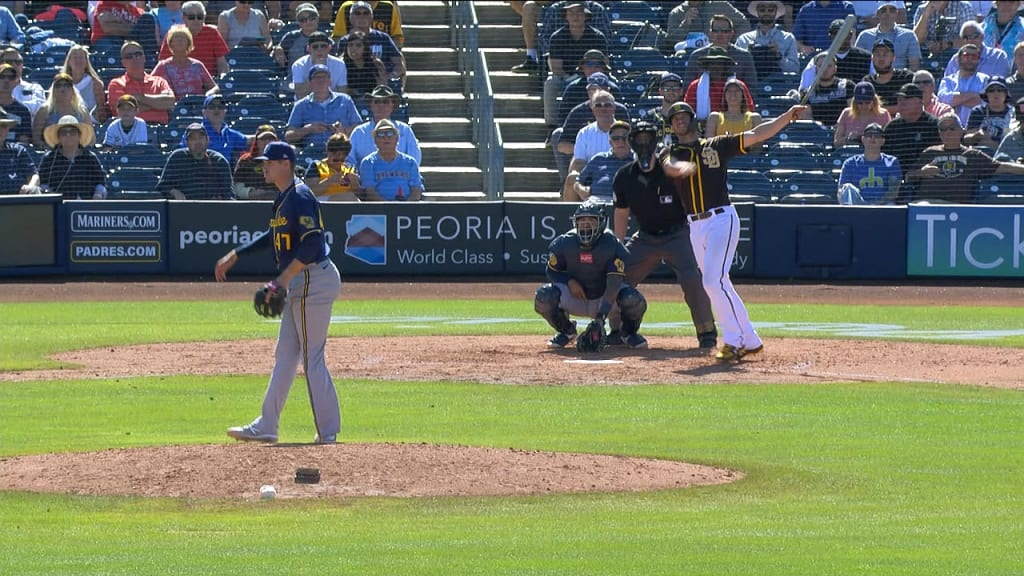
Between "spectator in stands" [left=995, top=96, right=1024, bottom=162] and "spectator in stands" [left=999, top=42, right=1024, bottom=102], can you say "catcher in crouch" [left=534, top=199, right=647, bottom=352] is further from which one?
"spectator in stands" [left=999, top=42, right=1024, bottom=102]

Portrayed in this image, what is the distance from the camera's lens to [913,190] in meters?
22.9

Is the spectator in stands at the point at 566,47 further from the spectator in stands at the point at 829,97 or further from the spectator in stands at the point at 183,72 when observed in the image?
the spectator in stands at the point at 183,72

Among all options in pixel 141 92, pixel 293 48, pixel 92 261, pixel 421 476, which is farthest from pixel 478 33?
pixel 421 476

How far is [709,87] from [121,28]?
8632mm

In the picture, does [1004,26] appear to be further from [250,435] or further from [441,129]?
[250,435]

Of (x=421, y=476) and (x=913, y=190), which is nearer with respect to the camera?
(x=421, y=476)

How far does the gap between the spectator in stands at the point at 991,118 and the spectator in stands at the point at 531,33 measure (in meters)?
6.47

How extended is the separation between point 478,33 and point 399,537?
747 inches

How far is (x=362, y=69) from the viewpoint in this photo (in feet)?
79.4

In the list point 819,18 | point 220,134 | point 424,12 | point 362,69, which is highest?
point 424,12

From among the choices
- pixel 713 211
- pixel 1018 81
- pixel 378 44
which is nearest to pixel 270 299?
pixel 713 211

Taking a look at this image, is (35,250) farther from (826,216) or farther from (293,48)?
(826,216)

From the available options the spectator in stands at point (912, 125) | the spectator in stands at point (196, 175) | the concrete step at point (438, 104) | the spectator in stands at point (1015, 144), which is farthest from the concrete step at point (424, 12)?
the spectator in stands at point (1015, 144)

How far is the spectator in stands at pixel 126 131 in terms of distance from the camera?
22.9 metres
